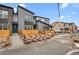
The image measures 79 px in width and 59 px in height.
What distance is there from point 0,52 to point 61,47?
0.93 m

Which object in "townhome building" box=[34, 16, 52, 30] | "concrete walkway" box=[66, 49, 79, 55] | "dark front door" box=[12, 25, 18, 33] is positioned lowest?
"concrete walkway" box=[66, 49, 79, 55]

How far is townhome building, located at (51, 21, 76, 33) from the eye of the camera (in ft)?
8.96

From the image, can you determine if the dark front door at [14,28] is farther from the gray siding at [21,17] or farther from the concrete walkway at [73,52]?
the concrete walkway at [73,52]

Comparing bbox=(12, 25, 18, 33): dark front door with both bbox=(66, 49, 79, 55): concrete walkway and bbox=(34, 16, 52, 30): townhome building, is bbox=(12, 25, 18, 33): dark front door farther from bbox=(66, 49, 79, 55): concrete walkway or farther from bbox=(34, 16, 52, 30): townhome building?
bbox=(66, 49, 79, 55): concrete walkway

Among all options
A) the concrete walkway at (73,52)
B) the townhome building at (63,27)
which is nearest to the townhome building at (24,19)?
the townhome building at (63,27)

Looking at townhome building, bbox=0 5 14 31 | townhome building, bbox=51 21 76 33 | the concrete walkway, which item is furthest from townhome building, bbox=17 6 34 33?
the concrete walkway

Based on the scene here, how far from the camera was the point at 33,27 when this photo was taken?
271 centimetres

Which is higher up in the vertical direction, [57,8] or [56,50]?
[57,8]

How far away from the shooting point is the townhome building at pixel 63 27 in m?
2.73

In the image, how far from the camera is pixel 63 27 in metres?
2.76

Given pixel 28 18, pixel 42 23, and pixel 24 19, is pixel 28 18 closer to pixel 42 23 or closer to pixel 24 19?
pixel 24 19
